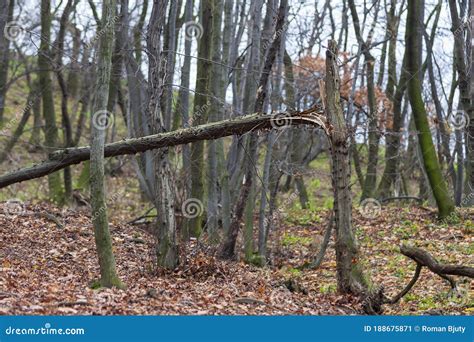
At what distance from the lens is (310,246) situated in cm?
1550

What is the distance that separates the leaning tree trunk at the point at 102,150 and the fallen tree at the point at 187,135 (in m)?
1.79

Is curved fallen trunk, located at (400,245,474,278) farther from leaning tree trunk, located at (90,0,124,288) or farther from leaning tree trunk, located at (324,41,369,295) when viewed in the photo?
leaning tree trunk, located at (90,0,124,288)

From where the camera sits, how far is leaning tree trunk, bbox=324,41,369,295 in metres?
9.52

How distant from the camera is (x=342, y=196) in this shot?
9.62m

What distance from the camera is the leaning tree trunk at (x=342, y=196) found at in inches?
375

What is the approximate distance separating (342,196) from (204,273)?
2.71 m

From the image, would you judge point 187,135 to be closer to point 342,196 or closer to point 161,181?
point 161,181

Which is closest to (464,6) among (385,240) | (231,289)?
(385,240)

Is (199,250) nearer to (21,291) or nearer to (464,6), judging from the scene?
(21,291)

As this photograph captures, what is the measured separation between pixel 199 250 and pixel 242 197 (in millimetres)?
1986

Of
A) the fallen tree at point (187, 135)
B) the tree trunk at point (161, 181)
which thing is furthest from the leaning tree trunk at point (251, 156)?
the tree trunk at point (161, 181)

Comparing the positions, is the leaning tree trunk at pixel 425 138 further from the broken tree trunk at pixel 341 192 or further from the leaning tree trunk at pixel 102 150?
the leaning tree trunk at pixel 102 150

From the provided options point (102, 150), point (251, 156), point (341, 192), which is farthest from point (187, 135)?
point (251, 156)

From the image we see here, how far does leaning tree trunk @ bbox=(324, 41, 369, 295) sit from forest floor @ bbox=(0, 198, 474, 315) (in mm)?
368
